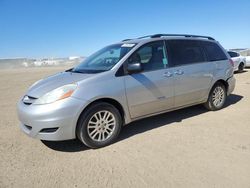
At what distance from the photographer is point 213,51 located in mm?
5641

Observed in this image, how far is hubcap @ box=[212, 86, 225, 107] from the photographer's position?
223 inches

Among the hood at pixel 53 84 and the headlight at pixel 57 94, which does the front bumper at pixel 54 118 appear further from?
the hood at pixel 53 84

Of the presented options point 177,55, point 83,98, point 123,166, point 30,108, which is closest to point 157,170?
point 123,166

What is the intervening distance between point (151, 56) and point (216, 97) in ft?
7.32

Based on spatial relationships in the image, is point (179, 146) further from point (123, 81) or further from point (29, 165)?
point (29, 165)

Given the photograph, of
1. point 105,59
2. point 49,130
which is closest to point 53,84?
point 49,130

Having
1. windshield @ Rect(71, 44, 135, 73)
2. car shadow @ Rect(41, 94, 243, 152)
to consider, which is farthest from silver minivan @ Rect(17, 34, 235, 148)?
car shadow @ Rect(41, 94, 243, 152)

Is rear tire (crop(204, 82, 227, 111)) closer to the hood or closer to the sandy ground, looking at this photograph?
the sandy ground

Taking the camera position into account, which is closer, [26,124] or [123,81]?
[26,124]

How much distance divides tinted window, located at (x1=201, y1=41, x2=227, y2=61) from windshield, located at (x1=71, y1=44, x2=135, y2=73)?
2.10m

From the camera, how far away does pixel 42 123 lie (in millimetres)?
3547

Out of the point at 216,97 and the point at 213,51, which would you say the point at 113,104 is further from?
the point at 213,51

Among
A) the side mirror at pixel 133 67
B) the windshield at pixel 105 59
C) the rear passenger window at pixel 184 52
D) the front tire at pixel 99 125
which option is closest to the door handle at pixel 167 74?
the rear passenger window at pixel 184 52

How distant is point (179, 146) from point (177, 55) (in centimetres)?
197
